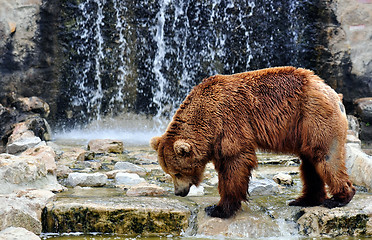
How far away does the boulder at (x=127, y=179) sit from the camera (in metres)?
6.41

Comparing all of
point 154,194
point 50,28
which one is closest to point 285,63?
point 50,28

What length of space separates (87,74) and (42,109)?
221cm

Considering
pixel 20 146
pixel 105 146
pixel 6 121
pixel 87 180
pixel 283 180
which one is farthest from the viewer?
pixel 6 121

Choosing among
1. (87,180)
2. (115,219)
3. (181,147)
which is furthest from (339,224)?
(87,180)

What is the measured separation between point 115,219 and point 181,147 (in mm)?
955

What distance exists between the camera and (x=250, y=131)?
4754 mm

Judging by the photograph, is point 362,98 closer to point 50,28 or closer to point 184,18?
point 184,18

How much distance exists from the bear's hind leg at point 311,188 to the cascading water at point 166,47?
8898mm

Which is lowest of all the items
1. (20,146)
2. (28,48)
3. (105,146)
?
(105,146)

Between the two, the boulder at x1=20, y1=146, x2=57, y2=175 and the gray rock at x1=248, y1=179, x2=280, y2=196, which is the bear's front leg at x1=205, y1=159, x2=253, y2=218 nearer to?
the gray rock at x1=248, y1=179, x2=280, y2=196

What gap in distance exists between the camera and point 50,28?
42.7 ft

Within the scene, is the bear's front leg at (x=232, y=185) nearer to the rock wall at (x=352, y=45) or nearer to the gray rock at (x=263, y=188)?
the gray rock at (x=263, y=188)

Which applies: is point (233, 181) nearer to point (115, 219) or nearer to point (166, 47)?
point (115, 219)

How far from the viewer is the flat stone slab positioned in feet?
15.5
